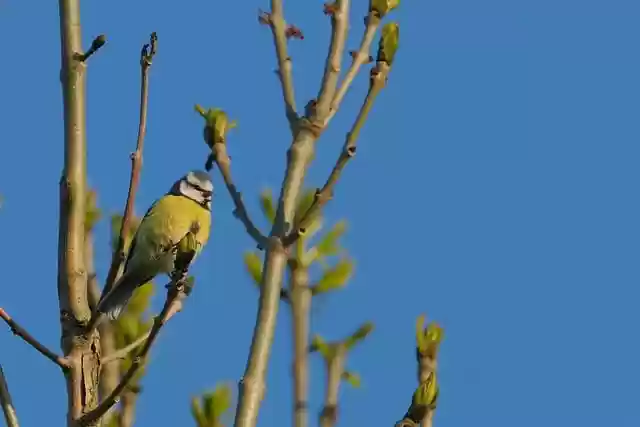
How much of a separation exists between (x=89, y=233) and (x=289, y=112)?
78cm

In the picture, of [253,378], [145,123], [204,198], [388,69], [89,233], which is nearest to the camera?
[253,378]

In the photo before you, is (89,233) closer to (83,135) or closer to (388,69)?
(83,135)

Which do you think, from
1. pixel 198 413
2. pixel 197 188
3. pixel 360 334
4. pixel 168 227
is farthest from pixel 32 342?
pixel 197 188

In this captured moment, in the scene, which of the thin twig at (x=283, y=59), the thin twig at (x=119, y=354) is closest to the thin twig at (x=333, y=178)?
the thin twig at (x=283, y=59)

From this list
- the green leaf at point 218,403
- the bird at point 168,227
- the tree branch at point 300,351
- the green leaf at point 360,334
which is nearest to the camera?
the tree branch at point 300,351

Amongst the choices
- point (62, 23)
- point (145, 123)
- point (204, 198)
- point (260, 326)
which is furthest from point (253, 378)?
point (204, 198)

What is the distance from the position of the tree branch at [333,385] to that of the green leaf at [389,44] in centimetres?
66

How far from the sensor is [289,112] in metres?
2.13

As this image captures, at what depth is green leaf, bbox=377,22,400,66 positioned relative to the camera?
2236 mm

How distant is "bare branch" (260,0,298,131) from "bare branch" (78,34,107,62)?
0.37m

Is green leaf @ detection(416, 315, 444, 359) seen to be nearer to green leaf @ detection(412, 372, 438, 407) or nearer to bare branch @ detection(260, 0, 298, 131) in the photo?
green leaf @ detection(412, 372, 438, 407)

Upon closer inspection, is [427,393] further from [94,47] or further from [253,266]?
[94,47]

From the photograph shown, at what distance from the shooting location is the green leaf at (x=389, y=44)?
2236 millimetres

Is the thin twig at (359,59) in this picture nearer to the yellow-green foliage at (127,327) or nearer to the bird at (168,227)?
the yellow-green foliage at (127,327)
